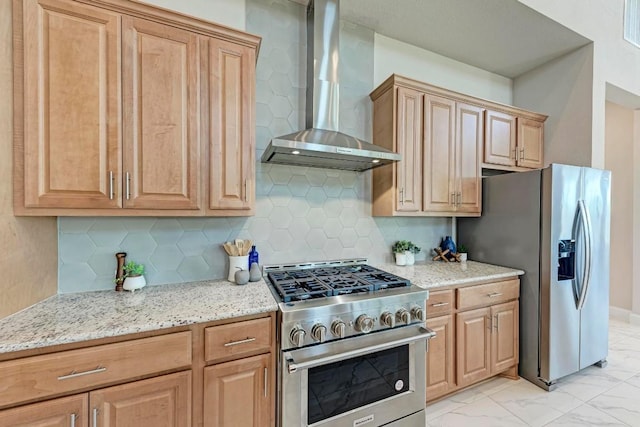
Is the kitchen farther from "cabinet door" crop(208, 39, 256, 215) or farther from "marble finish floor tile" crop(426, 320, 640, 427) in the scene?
"marble finish floor tile" crop(426, 320, 640, 427)

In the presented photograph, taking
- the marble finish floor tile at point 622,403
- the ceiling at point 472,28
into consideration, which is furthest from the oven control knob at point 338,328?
the ceiling at point 472,28

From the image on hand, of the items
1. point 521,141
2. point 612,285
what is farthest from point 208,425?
point 612,285

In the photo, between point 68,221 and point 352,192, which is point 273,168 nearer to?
point 352,192

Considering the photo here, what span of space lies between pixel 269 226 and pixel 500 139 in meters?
2.35

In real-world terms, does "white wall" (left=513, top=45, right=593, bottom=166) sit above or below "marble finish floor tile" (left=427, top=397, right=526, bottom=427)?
above

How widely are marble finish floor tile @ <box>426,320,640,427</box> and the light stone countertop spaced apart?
903 mm

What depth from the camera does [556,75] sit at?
2.94 m

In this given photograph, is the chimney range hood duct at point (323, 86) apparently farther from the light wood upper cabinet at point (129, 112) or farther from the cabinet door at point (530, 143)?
the cabinet door at point (530, 143)

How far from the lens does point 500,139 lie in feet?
8.87

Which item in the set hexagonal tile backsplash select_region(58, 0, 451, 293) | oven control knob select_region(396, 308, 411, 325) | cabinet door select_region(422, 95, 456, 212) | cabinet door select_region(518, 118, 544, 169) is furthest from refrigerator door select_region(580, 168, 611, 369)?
oven control knob select_region(396, 308, 411, 325)

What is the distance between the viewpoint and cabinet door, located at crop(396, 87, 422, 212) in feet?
7.34

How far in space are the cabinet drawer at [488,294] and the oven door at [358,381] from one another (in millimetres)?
546

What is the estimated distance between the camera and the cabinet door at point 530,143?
9.31ft

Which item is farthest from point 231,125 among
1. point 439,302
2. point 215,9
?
point 439,302
